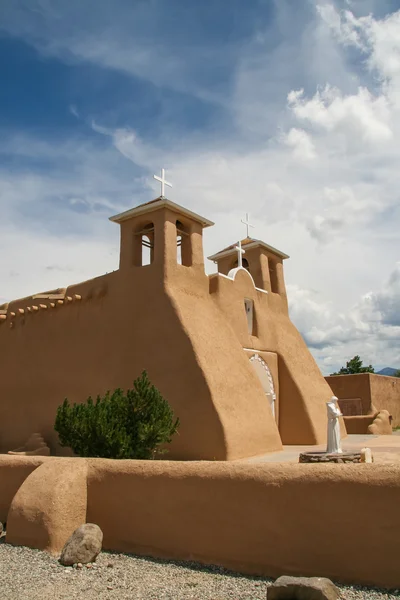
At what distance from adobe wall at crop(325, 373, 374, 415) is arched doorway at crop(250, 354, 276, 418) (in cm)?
795

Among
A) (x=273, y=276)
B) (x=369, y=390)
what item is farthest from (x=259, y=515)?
(x=369, y=390)

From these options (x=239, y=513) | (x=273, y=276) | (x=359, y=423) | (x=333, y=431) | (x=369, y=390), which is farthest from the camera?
(x=369, y=390)

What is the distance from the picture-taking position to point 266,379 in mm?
15500

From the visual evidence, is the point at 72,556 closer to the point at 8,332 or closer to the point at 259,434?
the point at 259,434

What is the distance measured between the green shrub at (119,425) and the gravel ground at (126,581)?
9.40 feet

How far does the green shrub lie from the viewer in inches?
361

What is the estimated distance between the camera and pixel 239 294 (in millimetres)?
15102

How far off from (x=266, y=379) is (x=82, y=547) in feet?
32.7

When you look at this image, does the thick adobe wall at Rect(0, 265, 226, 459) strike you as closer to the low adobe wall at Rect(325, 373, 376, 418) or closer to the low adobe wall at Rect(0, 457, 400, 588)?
the low adobe wall at Rect(0, 457, 400, 588)

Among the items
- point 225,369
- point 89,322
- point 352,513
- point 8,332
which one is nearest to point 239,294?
point 225,369

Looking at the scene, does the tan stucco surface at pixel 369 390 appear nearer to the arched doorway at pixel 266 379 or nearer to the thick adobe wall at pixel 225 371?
the arched doorway at pixel 266 379

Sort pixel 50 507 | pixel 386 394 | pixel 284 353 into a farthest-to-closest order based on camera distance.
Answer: pixel 386 394
pixel 284 353
pixel 50 507

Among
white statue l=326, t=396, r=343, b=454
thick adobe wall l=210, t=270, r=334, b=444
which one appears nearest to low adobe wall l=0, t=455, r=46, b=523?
white statue l=326, t=396, r=343, b=454

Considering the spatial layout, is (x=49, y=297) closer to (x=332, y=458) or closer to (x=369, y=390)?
(x=332, y=458)
